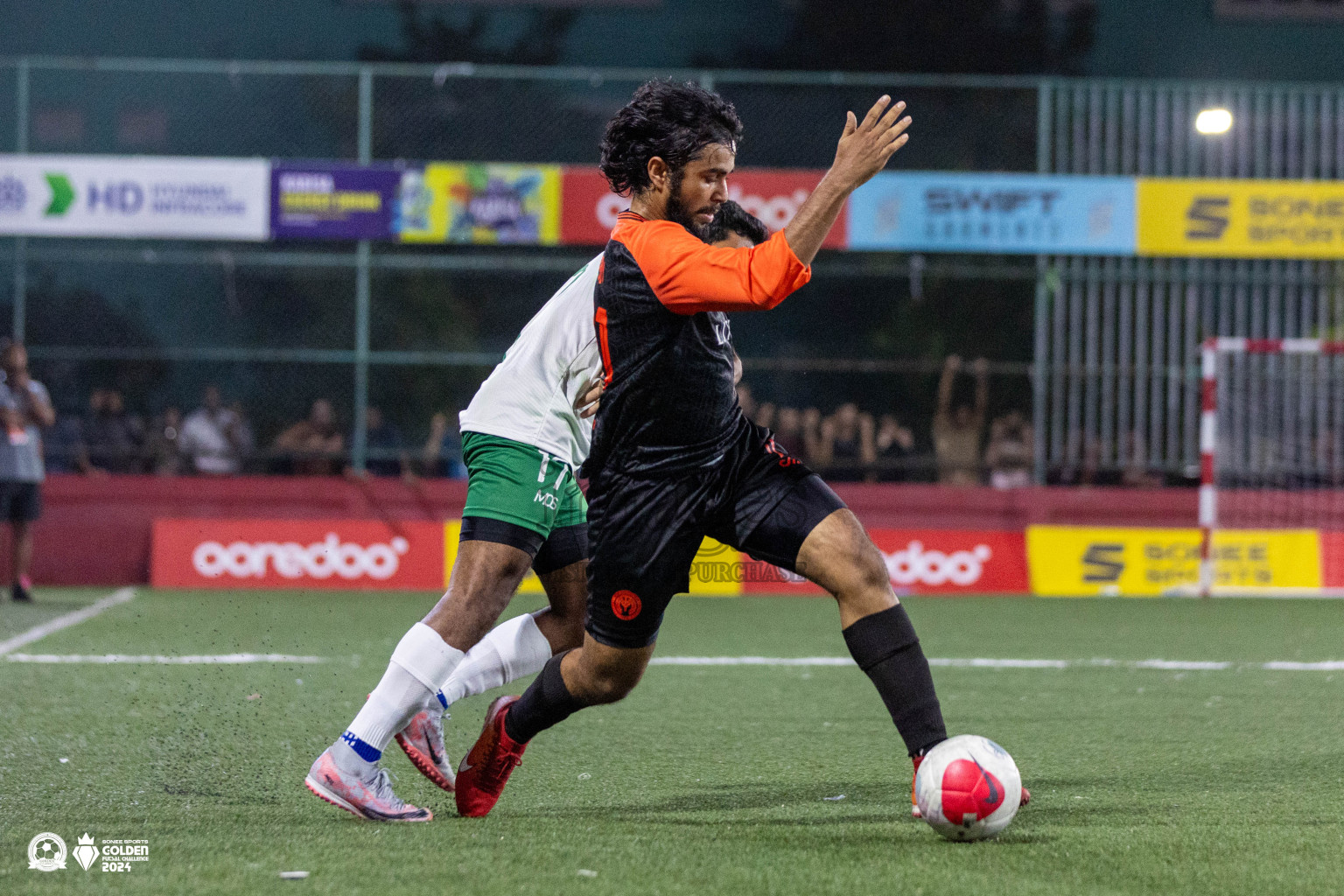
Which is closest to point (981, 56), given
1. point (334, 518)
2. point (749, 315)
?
point (749, 315)

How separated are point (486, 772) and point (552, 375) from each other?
1.14 meters

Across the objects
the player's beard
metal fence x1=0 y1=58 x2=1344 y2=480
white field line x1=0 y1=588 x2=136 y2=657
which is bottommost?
white field line x1=0 y1=588 x2=136 y2=657

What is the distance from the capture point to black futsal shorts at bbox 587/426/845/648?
3.89m

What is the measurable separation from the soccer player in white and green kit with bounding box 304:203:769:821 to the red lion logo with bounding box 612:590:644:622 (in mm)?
412

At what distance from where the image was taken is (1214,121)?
14.1m

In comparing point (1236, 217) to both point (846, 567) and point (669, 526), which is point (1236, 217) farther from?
point (669, 526)

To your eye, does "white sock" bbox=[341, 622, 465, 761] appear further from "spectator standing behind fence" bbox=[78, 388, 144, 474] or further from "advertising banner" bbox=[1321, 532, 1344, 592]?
"advertising banner" bbox=[1321, 532, 1344, 592]

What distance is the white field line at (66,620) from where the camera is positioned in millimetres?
8492

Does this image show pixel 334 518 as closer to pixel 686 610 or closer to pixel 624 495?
pixel 686 610

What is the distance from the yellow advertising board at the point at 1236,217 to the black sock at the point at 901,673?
35.1 ft

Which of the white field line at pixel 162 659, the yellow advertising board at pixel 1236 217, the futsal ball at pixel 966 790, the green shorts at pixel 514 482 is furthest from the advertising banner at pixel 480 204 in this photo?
the futsal ball at pixel 966 790

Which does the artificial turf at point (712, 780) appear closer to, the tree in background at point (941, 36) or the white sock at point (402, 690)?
the white sock at point (402, 690)

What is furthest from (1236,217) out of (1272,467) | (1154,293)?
(1272,467)

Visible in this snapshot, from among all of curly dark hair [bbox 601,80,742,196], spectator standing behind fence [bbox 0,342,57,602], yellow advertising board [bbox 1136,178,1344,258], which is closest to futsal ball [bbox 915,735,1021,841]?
curly dark hair [bbox 601,80,742,196]
